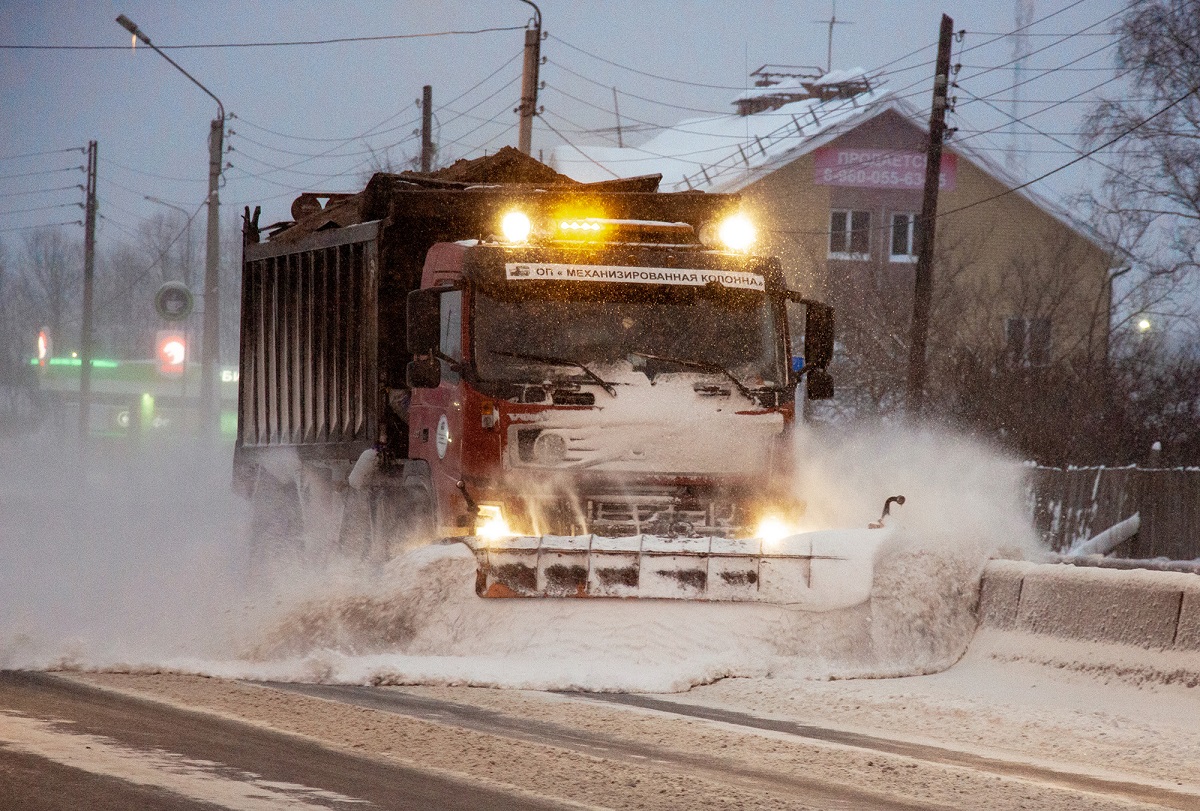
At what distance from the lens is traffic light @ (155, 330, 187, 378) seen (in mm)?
29828

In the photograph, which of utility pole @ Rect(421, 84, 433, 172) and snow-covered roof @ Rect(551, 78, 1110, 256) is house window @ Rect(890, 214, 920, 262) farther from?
utility pole @ Rect(421, 84, 433, 172)

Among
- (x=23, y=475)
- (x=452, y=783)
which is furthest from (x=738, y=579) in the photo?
(x=23, y=475)

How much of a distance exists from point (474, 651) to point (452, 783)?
2.86 meters

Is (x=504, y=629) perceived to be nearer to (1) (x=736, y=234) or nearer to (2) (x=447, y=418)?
(2) (x=447, y=418)

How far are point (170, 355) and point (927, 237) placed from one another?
51.6 ft

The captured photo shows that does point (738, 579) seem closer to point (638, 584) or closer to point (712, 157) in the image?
point (638, 584)

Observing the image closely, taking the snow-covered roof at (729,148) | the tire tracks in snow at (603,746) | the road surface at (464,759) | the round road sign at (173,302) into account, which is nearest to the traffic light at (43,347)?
the round road sign at (173,302)

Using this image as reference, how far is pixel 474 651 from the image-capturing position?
8.07m

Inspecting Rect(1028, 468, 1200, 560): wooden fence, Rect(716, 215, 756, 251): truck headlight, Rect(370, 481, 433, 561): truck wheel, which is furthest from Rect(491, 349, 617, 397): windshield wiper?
Rect(1028, 468, 1200, 560): wooden fence

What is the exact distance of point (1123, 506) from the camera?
18.2 m

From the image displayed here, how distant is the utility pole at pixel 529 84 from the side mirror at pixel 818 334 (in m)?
15.3

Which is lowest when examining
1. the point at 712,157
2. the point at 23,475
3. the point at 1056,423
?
the point at 23,475

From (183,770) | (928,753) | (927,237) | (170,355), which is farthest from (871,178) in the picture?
(183,770)

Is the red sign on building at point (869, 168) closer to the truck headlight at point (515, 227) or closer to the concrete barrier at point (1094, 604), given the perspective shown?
the truck headlight at point (515, 227)
